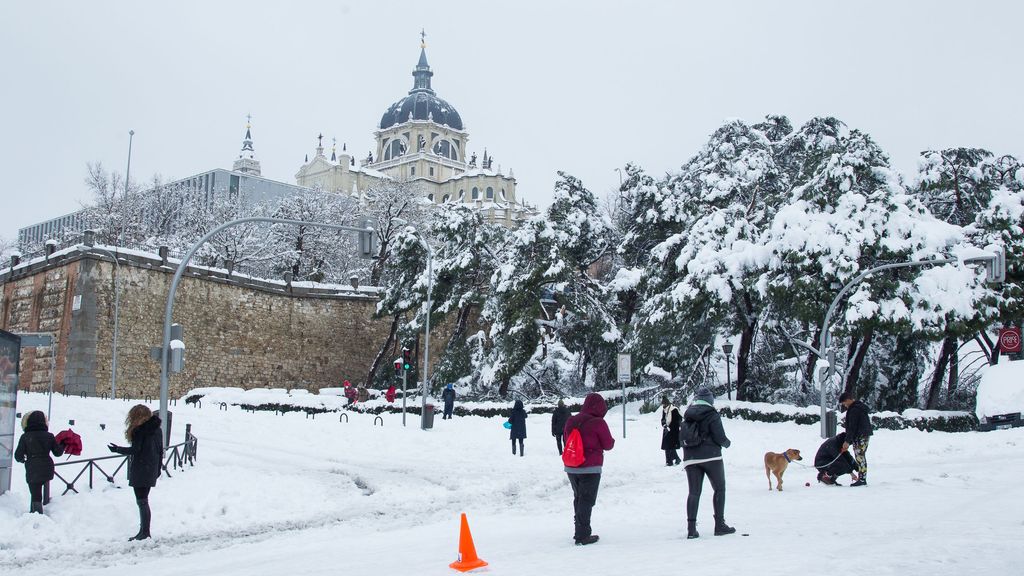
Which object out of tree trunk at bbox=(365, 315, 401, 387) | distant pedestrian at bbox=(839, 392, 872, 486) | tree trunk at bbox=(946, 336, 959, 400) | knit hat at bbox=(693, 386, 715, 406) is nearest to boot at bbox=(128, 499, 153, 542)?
knit hat at bbox=(693, 386, 715, 406)

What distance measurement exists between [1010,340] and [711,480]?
75.5 feet

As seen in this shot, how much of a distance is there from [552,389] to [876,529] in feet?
91.2

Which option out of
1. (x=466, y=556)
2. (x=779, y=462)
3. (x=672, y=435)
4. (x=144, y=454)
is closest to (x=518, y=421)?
(x=672, y=435)

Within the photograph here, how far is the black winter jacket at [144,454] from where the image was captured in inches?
429

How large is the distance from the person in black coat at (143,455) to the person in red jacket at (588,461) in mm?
5237

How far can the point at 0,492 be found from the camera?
39.8 ft

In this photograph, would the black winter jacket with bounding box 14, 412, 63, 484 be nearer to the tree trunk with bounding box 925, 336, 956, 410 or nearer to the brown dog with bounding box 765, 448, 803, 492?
the brown dog with bounding box 765, 448, 803, 492

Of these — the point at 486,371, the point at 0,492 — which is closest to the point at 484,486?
the point at 0,492

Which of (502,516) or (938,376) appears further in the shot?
(938,376)

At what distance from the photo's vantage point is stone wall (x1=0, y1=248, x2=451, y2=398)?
37531 millimetres

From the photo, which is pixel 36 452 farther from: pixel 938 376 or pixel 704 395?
pixel 938 376

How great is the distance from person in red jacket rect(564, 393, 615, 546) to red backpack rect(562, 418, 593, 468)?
1.1 inches

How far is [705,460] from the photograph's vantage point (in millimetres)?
9344

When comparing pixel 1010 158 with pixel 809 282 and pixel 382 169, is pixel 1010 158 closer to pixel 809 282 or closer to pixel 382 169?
pixel 809 282
